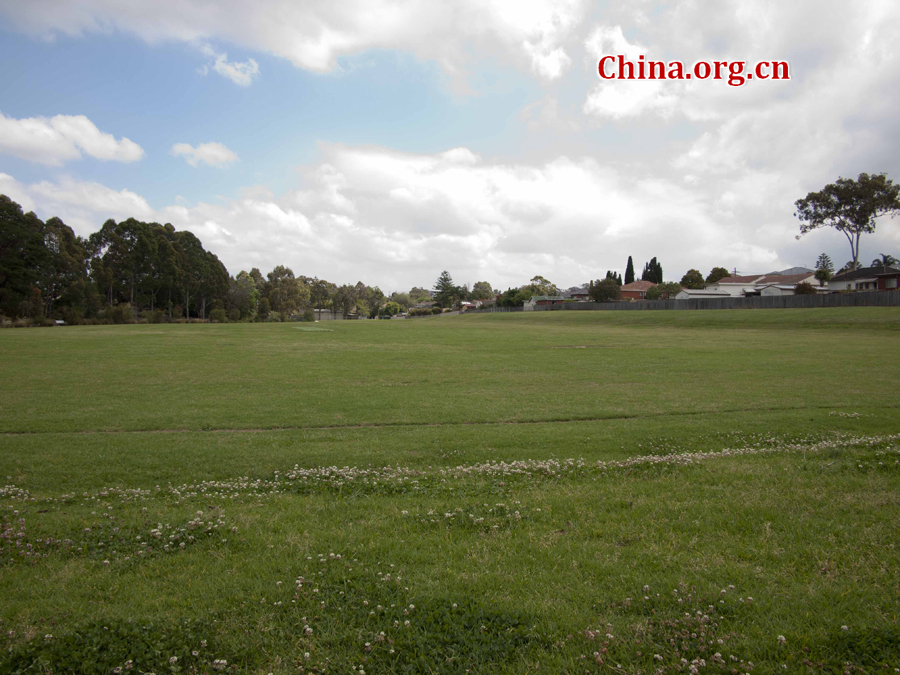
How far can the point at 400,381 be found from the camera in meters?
24.8

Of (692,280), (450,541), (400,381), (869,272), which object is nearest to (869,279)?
(869,272)

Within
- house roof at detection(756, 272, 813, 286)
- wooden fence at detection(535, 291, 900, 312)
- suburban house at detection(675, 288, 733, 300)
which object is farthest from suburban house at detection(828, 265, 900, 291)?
suburban house at detection(675, 288, 733, 300)

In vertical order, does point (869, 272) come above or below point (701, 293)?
above

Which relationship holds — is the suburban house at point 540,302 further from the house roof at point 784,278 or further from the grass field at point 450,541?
the grass field at point 450,541

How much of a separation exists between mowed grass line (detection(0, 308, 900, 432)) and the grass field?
423mm

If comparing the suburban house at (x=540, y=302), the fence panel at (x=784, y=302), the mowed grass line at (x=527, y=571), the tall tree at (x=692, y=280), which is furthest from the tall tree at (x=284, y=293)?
the mowed grass line at (x=527, y=571)

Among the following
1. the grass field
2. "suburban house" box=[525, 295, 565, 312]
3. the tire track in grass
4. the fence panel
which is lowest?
the tire track in grass

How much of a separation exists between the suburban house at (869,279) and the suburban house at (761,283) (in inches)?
423

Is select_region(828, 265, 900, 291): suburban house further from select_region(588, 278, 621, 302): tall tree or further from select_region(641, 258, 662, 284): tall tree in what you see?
select_region(641, 258, 662, 284): tall tree

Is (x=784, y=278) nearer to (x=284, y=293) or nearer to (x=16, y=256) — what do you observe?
(x=284, y=293)

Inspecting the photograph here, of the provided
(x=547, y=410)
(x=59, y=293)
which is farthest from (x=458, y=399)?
(x=59, y=293)

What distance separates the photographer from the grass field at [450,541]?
14.4 ft

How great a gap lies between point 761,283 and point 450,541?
158318 mm

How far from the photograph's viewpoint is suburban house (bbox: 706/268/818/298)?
125750 millimetres
